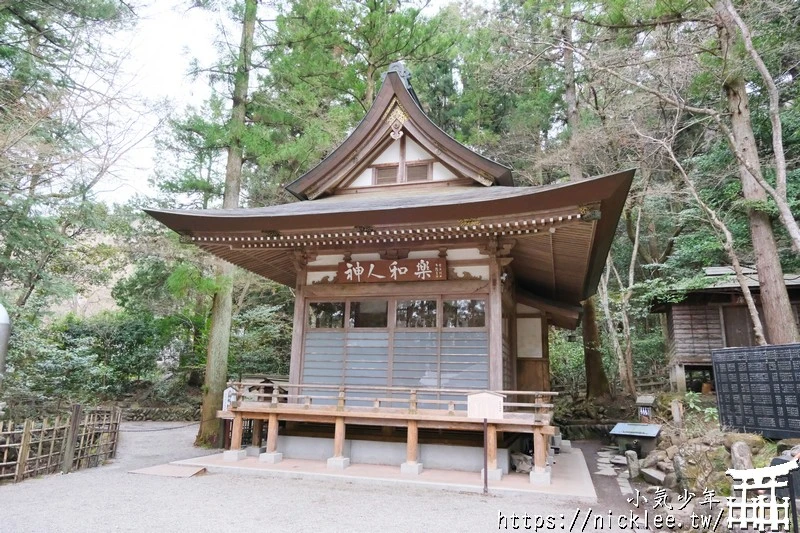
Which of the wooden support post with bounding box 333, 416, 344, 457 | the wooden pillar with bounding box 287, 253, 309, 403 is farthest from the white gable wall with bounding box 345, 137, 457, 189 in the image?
the wooden support post with bounding box 333, 416, 344, 457

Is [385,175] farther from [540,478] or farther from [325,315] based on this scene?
[540,478]

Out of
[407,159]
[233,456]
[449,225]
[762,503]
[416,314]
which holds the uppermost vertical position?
[407,159]

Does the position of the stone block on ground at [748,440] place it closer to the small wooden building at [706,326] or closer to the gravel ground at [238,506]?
the gravel ground at [238,506]

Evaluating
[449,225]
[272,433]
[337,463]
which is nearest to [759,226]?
[449,225]

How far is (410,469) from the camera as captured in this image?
7.22 meters

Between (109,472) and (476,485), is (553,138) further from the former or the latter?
(109,472)

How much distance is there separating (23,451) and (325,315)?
4.93 m

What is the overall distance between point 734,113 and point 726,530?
32.1 feet

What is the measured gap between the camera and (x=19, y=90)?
29.2 ft

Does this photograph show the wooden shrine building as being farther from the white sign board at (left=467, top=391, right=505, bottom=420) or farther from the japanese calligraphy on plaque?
the white sign board at (left=467, top=391, right=505, bottom=420)

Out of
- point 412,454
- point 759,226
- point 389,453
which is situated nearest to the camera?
point 412,454

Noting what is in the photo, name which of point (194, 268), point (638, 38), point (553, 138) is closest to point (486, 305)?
point (194, 268)

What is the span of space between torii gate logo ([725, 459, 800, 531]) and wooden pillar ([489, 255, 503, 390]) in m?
3.77

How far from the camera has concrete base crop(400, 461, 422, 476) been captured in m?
7.20
